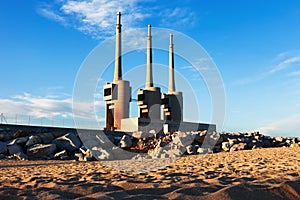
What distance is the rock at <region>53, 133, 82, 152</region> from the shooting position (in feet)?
55.1

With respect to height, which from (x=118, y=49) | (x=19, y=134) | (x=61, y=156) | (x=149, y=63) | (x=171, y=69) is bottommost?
(x=61, y=156)

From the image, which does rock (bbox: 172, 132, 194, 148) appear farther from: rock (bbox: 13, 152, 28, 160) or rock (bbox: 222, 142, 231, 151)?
rock (bbox: 13, 152, 28, 160)

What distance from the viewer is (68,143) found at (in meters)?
17.2

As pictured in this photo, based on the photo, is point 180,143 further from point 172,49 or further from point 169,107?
point 172,49

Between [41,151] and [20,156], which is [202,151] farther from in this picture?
[20,156]

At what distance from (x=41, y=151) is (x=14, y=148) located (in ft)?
4.74

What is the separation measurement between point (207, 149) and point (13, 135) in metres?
11.0

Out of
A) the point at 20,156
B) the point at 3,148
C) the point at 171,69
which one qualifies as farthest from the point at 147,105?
the point at 20,156

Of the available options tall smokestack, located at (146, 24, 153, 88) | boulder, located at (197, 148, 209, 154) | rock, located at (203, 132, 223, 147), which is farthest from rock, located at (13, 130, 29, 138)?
tall smokestack, located at (146, 24, 153, 88)

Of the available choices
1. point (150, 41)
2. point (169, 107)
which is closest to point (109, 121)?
point (169, 107)

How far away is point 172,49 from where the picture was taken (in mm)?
46219

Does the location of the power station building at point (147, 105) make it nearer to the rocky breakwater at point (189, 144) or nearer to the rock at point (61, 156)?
the rocky breakwater at point (189, 144)

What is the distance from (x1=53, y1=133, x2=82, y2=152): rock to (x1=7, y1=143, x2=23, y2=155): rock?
1.78 meters

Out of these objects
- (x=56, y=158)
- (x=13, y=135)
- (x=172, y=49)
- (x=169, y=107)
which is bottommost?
(x=56, y=158)
